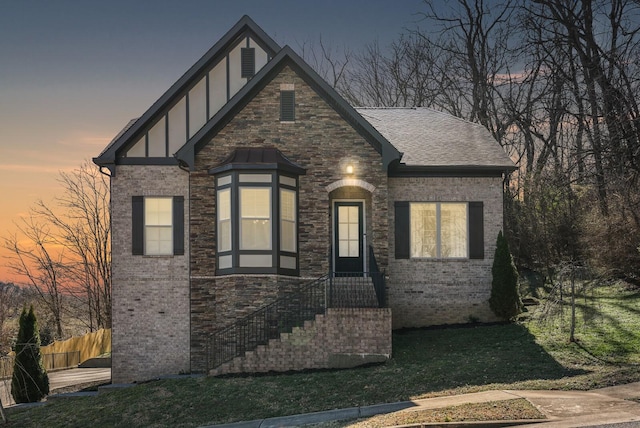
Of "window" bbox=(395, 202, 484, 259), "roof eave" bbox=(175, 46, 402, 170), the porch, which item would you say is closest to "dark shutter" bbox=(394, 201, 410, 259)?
"window" bbox=(395, 202, 484, 259)

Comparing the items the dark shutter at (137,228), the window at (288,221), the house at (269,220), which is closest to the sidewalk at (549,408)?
the house at (269,220)

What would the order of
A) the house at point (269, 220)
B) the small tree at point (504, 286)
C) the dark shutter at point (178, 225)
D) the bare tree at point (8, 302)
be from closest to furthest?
1. the house at point (269, 220)
2. the dark shutter at point (178, 225)
3. the small tree at point (504, 286)
4. the bare tree at point (8, 302)

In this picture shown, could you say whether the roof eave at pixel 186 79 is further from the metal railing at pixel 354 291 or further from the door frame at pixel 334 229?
the metal railing at pixel 354 291

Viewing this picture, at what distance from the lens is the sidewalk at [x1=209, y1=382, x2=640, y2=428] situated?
551 inches

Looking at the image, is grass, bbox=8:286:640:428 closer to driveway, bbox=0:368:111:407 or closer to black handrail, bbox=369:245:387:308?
black handrail, bbox=369:245:387:308

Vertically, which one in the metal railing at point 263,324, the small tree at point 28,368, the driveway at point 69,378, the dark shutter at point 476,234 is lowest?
the driveway at point 69,378

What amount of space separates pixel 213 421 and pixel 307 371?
371 cm

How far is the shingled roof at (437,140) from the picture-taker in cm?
2397

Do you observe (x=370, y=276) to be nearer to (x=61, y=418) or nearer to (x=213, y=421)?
(x=213, y=421)

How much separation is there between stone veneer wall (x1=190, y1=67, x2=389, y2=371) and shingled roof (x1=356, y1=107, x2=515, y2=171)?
210 cm

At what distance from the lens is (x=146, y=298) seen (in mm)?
22797

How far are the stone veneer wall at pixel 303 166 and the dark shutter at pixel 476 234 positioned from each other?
297cm

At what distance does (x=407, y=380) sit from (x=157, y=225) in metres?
9.07

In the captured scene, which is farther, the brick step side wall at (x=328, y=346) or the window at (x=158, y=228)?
the window at (x=158, y=228)
